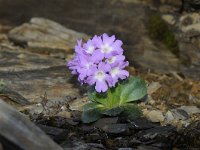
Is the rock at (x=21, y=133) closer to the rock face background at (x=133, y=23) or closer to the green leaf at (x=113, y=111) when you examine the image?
the green leaf at (x=113, y=111)

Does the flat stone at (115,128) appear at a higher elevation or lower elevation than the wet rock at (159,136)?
higher

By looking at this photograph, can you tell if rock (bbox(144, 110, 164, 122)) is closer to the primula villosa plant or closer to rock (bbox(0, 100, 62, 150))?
the primula villosa plant

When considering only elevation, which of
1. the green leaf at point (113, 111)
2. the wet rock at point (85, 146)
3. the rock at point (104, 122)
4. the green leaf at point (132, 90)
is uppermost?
the green leaf at point (132, 90)

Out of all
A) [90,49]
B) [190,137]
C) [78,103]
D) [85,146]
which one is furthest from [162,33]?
[85,146]

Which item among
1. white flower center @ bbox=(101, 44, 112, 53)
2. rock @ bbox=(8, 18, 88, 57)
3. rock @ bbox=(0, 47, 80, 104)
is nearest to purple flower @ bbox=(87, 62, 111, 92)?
white flower center @ bbox=(101, 44, 112, 53)

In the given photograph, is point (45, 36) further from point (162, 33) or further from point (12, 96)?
point (12, 96)

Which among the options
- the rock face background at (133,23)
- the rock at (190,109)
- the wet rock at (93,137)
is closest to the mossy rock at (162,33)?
the rock face background at (133,23)

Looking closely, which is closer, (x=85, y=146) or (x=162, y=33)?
(x=85, y=146)
